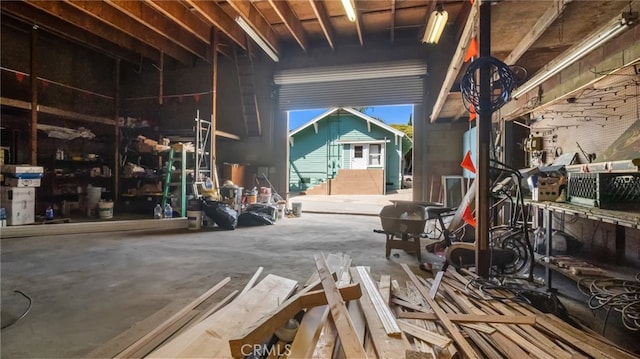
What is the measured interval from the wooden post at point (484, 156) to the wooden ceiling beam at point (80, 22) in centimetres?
749

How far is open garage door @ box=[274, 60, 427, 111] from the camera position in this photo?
26.4ft

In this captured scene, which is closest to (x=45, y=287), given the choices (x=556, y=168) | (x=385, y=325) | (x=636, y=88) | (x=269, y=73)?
(x=385, y=325)

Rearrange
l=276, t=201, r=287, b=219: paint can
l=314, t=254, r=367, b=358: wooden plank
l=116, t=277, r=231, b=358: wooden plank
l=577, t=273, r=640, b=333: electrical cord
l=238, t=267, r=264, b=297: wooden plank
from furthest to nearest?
1. l=276, t=201, r=287, b=219: paint can
2. l=238, t=267, r=264, b=297: wooden plank
3. l=577, t=273, r=640, b=333: electrical cord
4. l=116, t=277, r=231, b=358: wooden plank
5. l=314, t=254, r=367, b=358: wooden plank

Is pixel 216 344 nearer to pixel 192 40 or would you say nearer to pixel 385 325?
pixel 385 325

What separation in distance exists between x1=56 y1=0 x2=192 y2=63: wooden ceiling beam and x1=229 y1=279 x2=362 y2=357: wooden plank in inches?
268

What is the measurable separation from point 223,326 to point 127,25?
756 cm

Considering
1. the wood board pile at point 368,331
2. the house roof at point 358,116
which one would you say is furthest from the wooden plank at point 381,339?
the house roof at point 358,116

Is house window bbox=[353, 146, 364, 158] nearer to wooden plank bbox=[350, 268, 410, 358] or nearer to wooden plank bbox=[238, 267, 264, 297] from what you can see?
wooden plank bbox=[238, 267, 264, 297]

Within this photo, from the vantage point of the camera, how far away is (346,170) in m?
16.3

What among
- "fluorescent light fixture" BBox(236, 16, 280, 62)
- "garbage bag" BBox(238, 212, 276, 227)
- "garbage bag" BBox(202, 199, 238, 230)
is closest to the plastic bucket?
"garbage bag" BBox(238, 212, 276, 227)

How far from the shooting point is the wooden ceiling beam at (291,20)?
651 cm

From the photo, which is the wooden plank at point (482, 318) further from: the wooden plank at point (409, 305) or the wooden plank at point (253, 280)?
the wooden plank at point (253, 280)

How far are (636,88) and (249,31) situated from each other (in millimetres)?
6632

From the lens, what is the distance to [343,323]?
178cm
